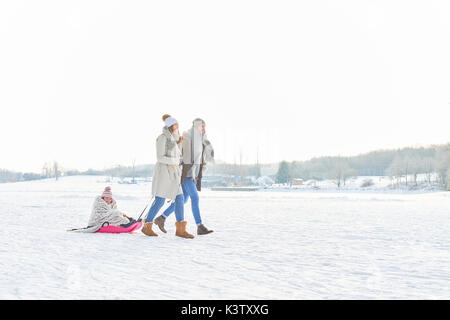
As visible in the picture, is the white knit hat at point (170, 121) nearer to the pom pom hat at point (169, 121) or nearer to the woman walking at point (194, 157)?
the pom pom hat at point (169, 121)

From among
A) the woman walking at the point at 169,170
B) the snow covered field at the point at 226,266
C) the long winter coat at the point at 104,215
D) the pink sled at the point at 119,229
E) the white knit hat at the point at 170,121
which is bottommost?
the snow covered field at the point at 226,266

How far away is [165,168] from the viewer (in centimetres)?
742

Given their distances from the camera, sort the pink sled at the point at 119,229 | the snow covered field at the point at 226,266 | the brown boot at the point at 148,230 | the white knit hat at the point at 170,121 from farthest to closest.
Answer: the pink sled at the point at 119,229
the brown boot at the point at 148,230
the white knit hat at the point at 170,121
the snow covered field at the point at 226,266

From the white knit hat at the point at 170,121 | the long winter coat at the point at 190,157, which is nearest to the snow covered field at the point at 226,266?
the long winter coat at the point at 190,157

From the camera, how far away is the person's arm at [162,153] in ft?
23.7

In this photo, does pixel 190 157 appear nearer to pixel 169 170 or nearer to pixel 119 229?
pixel 169 170

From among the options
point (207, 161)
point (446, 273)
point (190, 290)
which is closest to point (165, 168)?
point (207, 161)

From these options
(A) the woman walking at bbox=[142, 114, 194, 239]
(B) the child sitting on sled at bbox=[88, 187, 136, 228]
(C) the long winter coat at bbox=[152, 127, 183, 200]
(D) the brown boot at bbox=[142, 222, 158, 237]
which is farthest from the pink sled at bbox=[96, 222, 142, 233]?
(C) the long winter coat at bbox=[152, 127, 183, 200]

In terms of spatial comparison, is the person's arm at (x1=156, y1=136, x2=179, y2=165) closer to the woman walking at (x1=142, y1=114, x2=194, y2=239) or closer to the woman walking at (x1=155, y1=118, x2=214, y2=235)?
the woman walking at (x1=142, y1=114, x2=194, y2=239)

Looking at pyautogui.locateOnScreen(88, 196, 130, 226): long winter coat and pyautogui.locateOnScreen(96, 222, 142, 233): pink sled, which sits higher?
pyautogui.locateOnScreen(88, 196, 130, 226): long winter coat

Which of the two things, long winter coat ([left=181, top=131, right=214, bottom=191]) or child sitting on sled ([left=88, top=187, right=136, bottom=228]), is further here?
child sitting on sled ([left=88, top=187, right=136, bottom=228])

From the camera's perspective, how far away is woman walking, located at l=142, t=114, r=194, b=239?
23.9 feet

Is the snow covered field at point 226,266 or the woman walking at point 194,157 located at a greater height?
the woman walking at point 194,157
